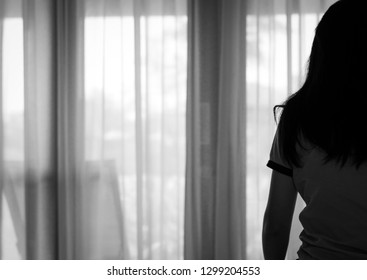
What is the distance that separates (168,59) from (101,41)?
1.39ft

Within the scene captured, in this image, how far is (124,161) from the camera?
8.50 ft

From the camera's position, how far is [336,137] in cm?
79

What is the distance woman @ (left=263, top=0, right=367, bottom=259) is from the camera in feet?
2.54

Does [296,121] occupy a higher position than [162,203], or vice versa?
[296,121]

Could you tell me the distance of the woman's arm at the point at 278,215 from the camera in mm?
878

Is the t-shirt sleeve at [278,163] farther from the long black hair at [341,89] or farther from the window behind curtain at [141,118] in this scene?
the window behind curtain at [141,118]

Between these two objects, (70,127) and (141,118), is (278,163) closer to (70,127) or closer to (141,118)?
(141,118)

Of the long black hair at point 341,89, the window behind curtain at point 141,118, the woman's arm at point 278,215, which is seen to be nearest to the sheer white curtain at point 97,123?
the window behind curtain at point 141,118

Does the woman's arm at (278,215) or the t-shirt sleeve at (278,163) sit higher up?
the t-shirt sleeve at (278,163)

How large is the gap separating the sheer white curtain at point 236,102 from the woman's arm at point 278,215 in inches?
61.9

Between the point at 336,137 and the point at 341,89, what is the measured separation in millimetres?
87

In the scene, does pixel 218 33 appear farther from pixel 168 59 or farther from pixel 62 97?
pixel 62 97

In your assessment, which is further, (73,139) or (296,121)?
(73,139)

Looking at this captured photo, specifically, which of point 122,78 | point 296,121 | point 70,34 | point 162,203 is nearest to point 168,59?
point 122,78
